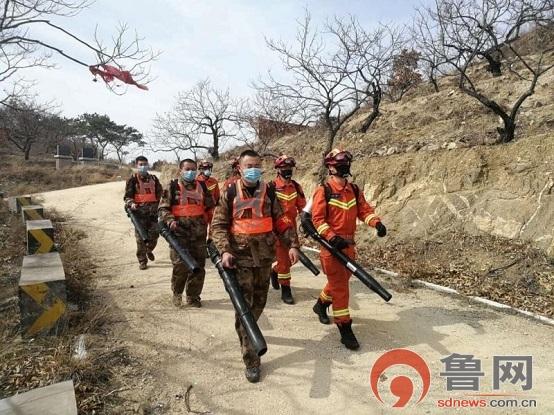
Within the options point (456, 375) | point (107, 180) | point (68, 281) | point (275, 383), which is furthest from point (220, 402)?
point (107, 180)

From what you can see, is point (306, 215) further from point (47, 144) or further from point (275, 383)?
point (47, 144)

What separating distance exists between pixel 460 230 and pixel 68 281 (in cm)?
718

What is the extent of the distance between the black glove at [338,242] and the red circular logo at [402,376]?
48.9 inches

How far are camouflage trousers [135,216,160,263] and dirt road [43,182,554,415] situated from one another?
101cm

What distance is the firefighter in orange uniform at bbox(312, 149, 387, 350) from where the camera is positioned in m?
4.62

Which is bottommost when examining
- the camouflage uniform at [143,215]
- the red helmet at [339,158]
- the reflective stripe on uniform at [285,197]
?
the camouflage uniform at [143,215]

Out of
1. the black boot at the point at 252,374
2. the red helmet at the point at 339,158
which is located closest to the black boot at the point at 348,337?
the black boot at the point at 252,374

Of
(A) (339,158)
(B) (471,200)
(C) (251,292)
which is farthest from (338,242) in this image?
(B) (471,200)

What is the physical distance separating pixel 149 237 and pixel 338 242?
4945 millimetres

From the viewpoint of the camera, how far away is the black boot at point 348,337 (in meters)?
4.56

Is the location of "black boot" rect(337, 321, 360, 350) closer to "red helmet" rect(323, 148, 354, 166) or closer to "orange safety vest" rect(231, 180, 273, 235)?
"orange safety vest" rect(231, 180, 273, 235)

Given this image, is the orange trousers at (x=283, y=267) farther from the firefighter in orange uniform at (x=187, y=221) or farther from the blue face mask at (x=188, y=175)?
the blue face mask at (x=188, y=175)

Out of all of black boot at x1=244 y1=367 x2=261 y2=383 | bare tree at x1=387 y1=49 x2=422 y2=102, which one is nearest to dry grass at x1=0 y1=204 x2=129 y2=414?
black boot at x1=244 y1=367 x2=261 y2=383

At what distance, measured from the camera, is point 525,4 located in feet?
31.5
